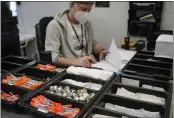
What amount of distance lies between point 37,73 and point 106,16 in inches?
65.9

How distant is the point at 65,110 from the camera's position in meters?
0.74

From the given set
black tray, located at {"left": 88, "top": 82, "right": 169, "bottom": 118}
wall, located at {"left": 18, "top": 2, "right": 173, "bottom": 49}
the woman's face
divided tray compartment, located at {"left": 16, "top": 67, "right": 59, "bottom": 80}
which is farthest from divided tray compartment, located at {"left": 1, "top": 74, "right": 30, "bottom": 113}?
wall, located at {"left": 18, "top": 2, "right": 173, "bottom": 49}

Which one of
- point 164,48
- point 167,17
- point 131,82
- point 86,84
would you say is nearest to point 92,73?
point 86,84

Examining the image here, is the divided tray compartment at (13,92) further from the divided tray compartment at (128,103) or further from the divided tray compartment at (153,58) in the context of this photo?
the divided tray compartment at (153,58)

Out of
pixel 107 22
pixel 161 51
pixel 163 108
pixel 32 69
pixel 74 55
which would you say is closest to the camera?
pixel 163 108

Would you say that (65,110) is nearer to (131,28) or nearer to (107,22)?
(131,28)

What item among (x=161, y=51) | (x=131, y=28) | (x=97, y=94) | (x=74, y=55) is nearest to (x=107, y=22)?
(x=131, y=28)

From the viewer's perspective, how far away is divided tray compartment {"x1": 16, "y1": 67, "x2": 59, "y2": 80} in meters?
1.05

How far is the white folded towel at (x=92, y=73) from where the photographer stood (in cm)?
97

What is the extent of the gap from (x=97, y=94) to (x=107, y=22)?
73.5 inches

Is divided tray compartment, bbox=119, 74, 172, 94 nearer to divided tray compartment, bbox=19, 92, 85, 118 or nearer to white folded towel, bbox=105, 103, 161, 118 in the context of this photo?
white folded towel, bbox=105, 103, 161, 118

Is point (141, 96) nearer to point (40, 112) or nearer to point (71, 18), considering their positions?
point (40, 112)

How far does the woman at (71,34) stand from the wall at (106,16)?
75 centimetres

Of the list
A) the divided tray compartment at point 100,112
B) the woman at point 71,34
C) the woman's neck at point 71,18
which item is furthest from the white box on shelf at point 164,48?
the divided tray compartment at point 100,112
